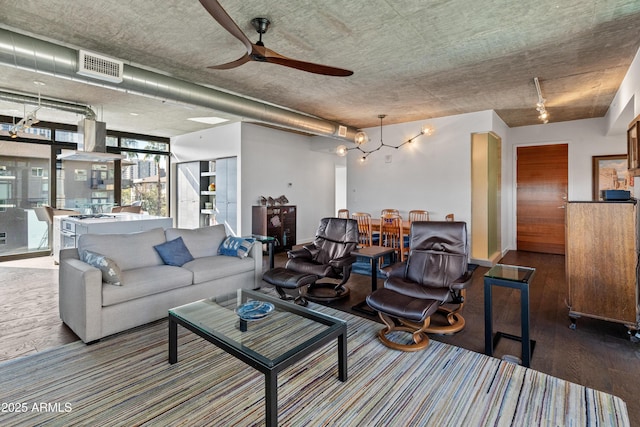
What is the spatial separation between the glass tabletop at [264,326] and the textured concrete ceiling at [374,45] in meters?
2.36

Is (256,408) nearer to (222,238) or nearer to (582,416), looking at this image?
(582,416)

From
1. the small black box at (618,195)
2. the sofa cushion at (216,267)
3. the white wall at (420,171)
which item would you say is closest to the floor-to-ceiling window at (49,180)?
the sofa cushion at (216,267)

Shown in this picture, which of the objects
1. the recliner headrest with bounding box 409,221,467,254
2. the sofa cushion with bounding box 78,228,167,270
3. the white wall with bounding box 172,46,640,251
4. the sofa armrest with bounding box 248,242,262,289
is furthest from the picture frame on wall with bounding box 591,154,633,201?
the sofa cushion with bounding box 78,228,167,270

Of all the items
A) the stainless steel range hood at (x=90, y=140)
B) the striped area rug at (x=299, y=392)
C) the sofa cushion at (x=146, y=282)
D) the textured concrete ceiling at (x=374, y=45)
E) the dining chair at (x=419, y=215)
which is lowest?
the striped area rug at (x=299, y=392)

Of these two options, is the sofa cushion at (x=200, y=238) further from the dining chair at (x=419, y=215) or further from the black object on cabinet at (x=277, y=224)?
the dining chair at (x=419, y=215)

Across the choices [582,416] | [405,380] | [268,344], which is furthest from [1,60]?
[582,416]

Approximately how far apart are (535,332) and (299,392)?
7.52 ft

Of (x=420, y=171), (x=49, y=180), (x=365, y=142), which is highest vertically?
(x=365, y=142)

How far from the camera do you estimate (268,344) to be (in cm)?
201

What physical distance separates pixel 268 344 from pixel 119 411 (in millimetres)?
933

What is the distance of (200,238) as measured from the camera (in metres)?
4.14

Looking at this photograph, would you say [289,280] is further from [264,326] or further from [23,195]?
[23,195]

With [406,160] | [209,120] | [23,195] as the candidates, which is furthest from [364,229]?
[23,195]

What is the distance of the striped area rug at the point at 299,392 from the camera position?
1.86m
